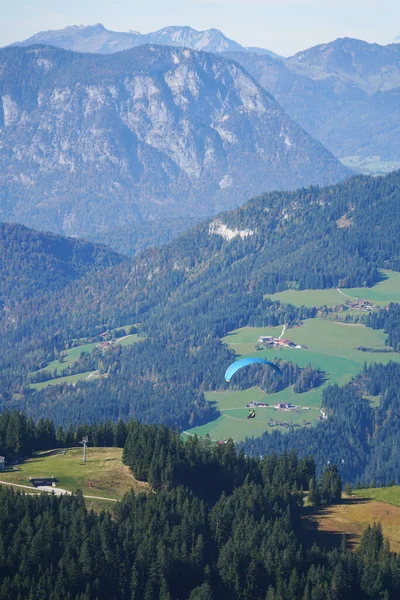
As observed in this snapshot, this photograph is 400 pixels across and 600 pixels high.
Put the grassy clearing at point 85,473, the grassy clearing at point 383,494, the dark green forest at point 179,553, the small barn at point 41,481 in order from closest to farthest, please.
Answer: the dark green forest at point 179,553, the small barn at point 41,481, the grassy clearing at point 85,473, the grassy clearing at point 383,494

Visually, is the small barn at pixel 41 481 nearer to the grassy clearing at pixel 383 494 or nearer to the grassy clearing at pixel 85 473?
the grassy clearing at pixel 85 473

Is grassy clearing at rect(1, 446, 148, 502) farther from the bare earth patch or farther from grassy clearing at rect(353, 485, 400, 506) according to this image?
grassy clearing at rect(353, 485, 400, 506)

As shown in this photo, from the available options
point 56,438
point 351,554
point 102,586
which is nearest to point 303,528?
point 351,554

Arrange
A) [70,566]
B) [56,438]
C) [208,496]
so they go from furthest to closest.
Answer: [56,438] < [208,496] < [70,566]

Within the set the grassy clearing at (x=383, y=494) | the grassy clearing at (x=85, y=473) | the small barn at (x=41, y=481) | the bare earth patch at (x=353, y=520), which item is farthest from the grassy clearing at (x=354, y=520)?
the small barn at (x=41, y=481)

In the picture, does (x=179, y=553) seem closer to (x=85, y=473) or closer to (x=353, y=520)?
(x=353, y=520)

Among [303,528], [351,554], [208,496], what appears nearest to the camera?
[351,554]

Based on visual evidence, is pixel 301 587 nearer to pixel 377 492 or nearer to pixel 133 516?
pixel 133 516
